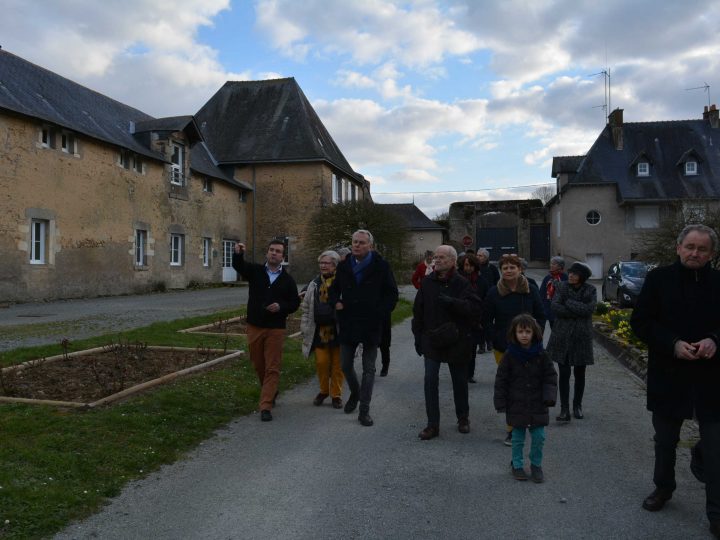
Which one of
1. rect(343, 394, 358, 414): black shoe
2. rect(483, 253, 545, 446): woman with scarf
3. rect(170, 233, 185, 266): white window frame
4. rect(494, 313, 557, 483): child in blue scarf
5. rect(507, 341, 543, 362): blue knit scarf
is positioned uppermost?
rect(170, 233, 185, 266): white window frame

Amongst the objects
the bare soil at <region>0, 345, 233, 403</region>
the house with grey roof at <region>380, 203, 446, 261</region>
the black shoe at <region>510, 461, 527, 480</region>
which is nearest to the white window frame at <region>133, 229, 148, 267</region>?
the bare soil at <region>0, 345, 233, 403</region>

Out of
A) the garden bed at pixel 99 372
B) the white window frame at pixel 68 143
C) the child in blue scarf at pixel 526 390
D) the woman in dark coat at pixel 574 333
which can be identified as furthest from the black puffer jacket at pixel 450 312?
the white window frame at pixel 68 143

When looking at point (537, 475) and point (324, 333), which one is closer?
point (537, 475)

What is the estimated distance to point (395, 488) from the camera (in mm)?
4504

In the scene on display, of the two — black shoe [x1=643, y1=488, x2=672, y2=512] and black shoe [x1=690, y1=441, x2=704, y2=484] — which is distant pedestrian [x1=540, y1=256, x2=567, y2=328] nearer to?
black shoe [x1=690, y1=441, x2=704, y2=484]

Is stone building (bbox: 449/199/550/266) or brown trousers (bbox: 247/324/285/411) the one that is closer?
brown trousers (bbox: 247/324/285/411)

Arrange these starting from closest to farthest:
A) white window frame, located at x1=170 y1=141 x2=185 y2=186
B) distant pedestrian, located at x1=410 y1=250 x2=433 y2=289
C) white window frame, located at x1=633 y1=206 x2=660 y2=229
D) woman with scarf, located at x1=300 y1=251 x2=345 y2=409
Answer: woman with scarf, located at x1=300 y1=251 x2=345 y2=409 → distant pedestrian, located at x1=410 y1=250 x2=433 y2=289 → white window frame, located at x1=170 y1=141 x2=185 y2=186 → white window frame, located at x1=633 y1=206 x2=660 y2=229

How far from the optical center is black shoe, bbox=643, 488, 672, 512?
13.4 feet

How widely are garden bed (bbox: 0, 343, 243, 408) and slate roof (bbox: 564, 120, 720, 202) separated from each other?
35799 millimetres

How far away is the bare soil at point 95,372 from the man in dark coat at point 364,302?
99.6 inches

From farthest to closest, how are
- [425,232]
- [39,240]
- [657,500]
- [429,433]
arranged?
1. [425,232]
2. [39,240]
3. [429,433]
4. [657,500]

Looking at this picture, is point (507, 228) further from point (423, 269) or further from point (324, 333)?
point (324, 333)

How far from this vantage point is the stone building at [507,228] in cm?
5100

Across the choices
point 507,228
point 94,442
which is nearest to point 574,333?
point 94,442
